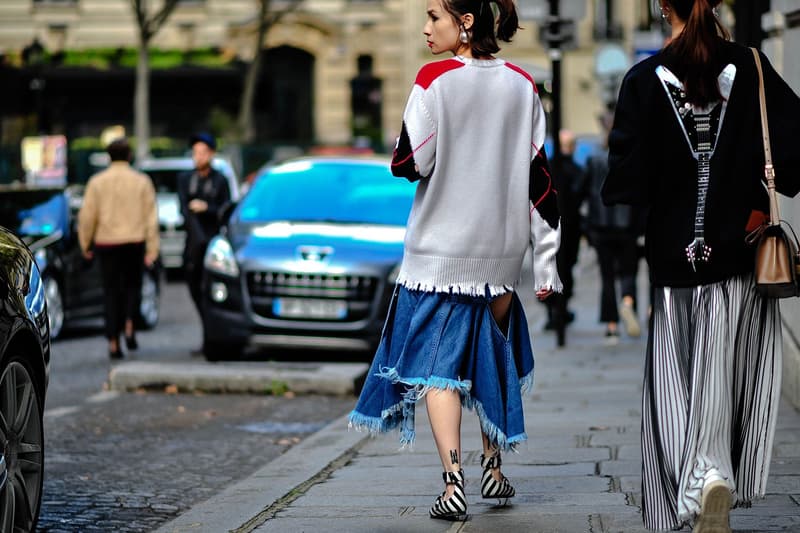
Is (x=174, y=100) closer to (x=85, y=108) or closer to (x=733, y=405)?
(x=85, y=108)

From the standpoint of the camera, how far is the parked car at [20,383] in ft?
17.6

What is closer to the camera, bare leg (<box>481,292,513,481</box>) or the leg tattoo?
the leg tattoo

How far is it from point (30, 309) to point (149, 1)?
151ft

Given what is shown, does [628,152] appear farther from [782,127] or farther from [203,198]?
[203,198]

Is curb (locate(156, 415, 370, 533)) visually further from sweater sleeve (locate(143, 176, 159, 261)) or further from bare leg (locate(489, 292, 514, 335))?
sweater sleeve (locate(143, 176, 159, 261))

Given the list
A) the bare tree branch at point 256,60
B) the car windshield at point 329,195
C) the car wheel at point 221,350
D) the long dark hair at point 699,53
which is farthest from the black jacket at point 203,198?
the bare tree branch at point 256,60

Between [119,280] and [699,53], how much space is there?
364 inches

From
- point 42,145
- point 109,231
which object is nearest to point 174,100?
point 42,145

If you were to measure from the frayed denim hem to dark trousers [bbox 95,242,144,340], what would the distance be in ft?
25.6

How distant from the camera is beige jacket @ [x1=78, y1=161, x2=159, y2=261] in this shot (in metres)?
13.6

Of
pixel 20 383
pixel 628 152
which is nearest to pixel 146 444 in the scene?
pixel 20 383

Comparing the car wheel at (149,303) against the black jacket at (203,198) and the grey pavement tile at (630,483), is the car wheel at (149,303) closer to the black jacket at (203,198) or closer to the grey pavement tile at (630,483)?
the black jacket at (203,198)

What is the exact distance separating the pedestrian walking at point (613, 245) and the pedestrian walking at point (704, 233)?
890cm

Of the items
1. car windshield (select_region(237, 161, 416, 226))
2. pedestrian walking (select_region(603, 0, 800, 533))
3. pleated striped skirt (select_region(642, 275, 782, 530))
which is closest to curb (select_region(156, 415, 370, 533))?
pleated striped skirt (select_region(642, 275, 782, 530))
